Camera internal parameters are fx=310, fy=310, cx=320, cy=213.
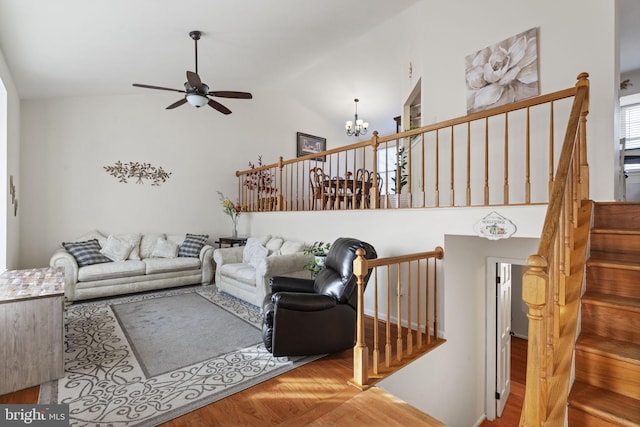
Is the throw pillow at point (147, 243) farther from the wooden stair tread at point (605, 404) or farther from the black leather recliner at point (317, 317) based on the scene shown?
the wooden stair tread at point (605, 404)

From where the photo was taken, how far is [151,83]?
16.8 ft

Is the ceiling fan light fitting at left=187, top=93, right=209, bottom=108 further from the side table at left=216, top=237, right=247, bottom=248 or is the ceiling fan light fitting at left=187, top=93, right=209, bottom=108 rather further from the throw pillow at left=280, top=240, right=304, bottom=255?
the side table at left=216, top=237, right=247, bottom=248

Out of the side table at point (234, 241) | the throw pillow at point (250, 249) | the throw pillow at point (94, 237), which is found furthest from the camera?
the side table at point (234, 241)

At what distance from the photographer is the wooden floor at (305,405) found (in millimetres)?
1897

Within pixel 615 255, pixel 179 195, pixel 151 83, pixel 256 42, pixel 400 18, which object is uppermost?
pixel 400 18

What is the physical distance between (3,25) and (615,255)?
5.54 m

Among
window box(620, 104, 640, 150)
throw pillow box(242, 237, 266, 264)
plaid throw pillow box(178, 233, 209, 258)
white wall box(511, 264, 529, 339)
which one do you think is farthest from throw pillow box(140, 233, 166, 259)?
window box(620, 104, 640, 150)

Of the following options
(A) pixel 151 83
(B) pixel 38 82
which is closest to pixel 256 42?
(A) pixel 151 83

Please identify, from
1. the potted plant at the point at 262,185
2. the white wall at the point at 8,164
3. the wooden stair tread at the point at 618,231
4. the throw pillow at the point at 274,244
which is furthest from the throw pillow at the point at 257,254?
the wooden stair tread at the point at 618,231

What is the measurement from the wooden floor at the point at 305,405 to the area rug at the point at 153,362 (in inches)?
3.9

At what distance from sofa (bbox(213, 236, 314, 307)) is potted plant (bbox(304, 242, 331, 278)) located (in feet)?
0.21

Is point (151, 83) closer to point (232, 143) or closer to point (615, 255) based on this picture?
point (232, 143)

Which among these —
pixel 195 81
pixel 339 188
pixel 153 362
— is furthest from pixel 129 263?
pixel 339 188

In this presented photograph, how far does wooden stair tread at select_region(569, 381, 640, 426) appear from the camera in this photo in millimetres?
1346
